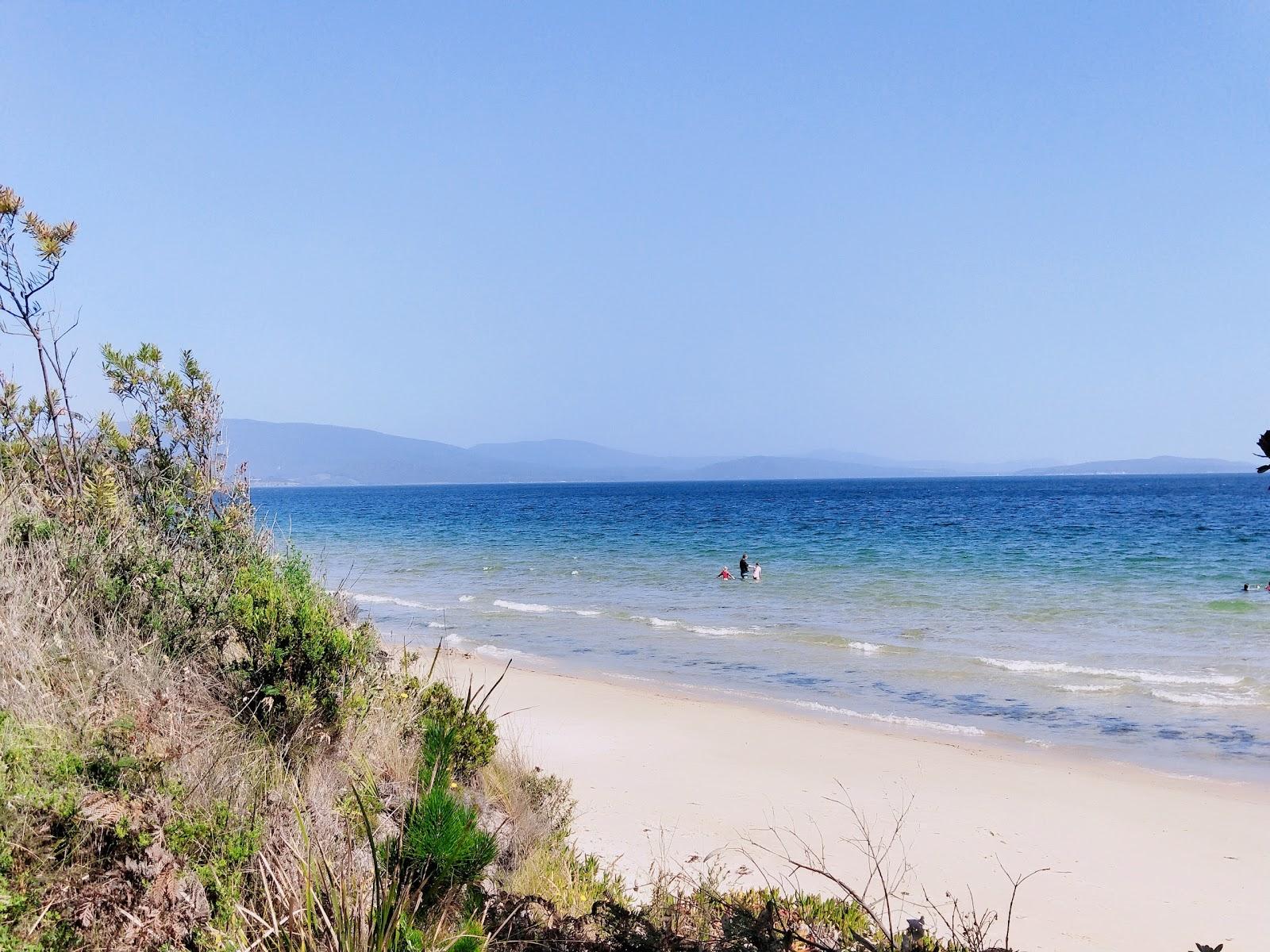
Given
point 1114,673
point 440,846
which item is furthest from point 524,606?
point 440,846

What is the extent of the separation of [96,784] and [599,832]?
4076 millimetres

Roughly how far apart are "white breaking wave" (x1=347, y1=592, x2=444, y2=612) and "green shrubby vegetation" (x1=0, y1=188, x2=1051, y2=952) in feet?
45.7

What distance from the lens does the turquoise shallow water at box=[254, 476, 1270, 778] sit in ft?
37.8

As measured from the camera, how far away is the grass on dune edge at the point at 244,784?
297 centimetres

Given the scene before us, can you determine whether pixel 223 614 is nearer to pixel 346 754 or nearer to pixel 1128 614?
pixel 346 754

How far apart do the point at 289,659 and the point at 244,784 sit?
3.81ft

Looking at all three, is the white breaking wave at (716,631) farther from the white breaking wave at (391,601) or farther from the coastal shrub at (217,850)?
the coastal shrub at (217,850)

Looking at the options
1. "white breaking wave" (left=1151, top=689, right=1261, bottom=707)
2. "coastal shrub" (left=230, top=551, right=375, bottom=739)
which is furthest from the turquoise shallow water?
"coastal shrub" (left=230, top=551, right=375, bottom=739)

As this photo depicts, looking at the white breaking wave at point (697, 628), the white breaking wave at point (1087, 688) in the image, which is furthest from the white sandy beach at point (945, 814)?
the white breaking wave at point (697, 628)

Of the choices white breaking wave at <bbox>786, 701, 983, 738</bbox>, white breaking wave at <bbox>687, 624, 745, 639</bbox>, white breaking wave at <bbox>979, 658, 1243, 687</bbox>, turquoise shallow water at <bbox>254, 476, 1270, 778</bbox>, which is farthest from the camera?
white breaking wave at <bbox>687, 624, 745, 639</bbox>

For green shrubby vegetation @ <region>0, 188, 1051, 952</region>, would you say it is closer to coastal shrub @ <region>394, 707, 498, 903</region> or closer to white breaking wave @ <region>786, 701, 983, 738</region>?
coastal shrub @ <region>394, 707, 498, 903</region>

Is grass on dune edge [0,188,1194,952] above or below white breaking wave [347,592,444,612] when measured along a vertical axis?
above

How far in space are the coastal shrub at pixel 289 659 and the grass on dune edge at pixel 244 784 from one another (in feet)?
0.05

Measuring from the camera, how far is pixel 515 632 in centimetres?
1809
